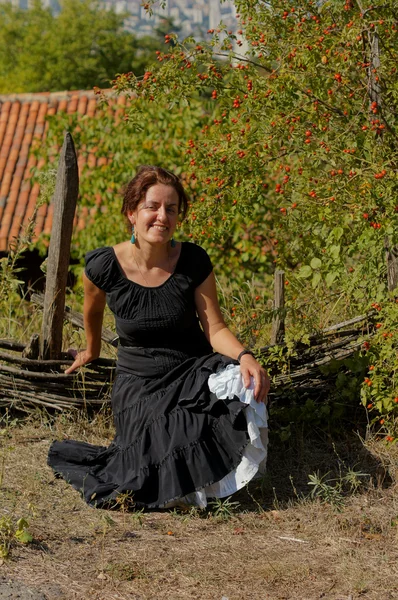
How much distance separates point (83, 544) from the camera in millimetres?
3381

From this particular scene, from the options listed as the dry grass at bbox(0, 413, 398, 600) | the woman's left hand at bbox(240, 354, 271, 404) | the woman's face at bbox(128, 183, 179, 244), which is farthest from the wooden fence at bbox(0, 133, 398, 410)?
the woman's left hand at bbox(240, 354, 271, 404)

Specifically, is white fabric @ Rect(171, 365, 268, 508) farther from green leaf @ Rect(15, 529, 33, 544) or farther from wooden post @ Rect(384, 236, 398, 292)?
wooden post @ Rect(384, 236, 398, 292)

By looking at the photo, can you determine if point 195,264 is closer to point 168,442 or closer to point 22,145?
point 168,442

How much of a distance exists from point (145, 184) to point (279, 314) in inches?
45.9

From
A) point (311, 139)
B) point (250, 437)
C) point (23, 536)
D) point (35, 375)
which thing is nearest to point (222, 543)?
point (250, 437)

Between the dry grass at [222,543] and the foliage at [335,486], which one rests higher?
the foliage at [335,486]

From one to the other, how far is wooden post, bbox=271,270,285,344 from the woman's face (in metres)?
0.95

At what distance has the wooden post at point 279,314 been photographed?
4660 mm

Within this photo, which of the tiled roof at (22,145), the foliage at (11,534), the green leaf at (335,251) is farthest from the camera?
the tiled roof at (22,145)

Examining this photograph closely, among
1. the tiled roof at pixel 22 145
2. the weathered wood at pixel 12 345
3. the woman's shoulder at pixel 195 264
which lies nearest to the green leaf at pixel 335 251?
the woman's shoulder at pixel 195 264

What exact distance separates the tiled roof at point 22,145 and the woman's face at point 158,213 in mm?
10577

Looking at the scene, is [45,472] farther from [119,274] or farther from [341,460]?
[341,460]

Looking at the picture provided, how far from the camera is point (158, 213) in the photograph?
12.9 feet

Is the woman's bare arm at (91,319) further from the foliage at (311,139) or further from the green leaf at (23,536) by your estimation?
the green leaf at (23,536)
